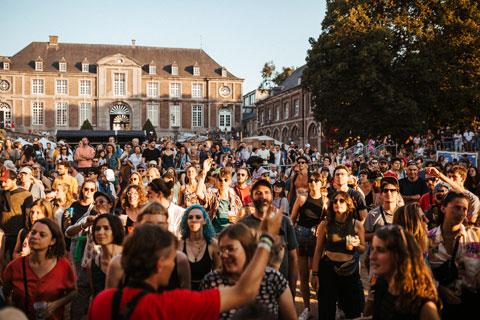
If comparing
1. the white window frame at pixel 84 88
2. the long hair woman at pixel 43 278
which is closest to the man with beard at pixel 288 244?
the long hair woman at pixel 43 278

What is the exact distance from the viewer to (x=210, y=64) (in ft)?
214

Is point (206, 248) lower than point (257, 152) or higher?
lower

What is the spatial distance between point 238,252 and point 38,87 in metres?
63.6

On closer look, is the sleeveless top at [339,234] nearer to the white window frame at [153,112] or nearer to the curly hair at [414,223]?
the curly hair at [414,223]

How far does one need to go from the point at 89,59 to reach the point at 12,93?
11052 mm

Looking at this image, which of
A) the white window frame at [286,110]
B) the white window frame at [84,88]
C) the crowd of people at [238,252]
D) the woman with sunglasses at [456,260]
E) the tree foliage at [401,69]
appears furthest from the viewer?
the white window frame at [84,88]

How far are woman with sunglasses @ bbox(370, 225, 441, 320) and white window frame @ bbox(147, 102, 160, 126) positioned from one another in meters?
62.0

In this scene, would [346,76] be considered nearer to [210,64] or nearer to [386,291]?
[386,291]

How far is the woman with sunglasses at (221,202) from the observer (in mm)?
6617

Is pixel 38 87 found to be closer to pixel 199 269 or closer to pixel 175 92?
pixel 175 92

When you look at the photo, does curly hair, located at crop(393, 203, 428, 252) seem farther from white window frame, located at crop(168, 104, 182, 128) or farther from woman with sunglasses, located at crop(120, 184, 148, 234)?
white window frame, located at crop(168, 104, 182, 128)

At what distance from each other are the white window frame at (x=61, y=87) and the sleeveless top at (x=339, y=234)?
202 ft

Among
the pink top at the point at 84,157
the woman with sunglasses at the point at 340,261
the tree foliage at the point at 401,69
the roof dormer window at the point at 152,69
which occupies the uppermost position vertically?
the roof dormer window at the point at 152,69

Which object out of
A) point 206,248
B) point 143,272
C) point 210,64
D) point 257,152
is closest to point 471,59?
point 257,152
